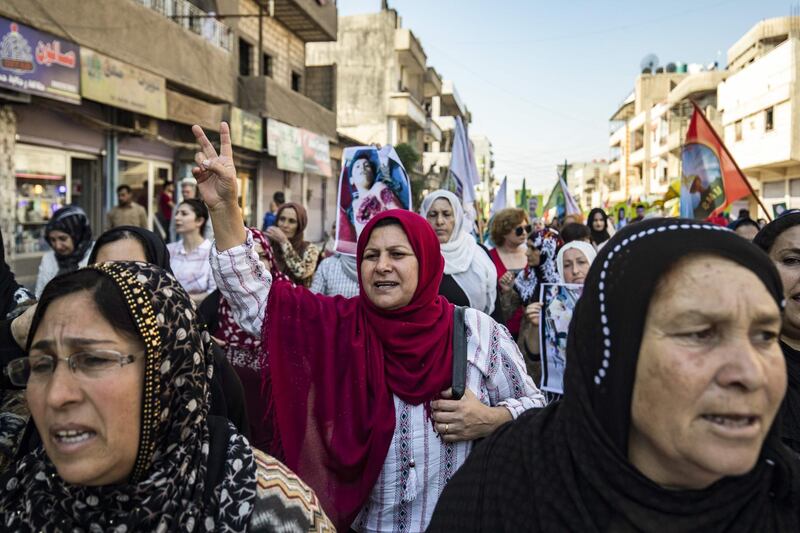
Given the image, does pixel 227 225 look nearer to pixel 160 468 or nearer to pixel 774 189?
pixel 160 468

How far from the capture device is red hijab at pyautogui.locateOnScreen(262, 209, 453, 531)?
218 cm

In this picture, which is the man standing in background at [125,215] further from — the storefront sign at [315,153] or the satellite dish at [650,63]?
the satellite dish at [650,63]

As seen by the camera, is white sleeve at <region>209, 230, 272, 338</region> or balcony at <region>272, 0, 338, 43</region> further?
balcony at <region>272, 0, 338, 43</region>

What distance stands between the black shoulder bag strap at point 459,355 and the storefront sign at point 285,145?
1439 cm

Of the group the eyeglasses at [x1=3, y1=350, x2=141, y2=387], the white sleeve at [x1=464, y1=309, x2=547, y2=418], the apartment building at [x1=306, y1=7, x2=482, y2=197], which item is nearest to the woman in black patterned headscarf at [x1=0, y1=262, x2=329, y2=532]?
the eyeglasses at [x1=3, y1=350, x2=141, y2=387]

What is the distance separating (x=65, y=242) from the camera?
15.1 ft

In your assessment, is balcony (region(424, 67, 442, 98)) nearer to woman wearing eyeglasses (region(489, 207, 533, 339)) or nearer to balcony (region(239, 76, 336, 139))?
balcony (region(239, 76, 336, 139))

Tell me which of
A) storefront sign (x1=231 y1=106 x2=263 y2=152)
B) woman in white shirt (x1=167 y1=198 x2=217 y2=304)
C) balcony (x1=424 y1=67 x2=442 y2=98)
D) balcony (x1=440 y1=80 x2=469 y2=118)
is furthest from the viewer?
balcony (x1=440 y1=80 x2=469 y2=118)

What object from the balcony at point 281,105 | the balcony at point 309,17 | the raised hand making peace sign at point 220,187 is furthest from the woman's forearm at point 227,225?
the balcony at point 309,17

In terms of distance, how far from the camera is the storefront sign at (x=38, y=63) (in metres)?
7.73

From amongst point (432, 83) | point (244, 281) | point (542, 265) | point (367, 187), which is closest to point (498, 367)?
point (244, 281)

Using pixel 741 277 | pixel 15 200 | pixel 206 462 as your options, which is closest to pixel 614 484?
pixel 741 277

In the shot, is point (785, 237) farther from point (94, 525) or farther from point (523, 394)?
point (94, 525)

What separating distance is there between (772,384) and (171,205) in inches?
422
